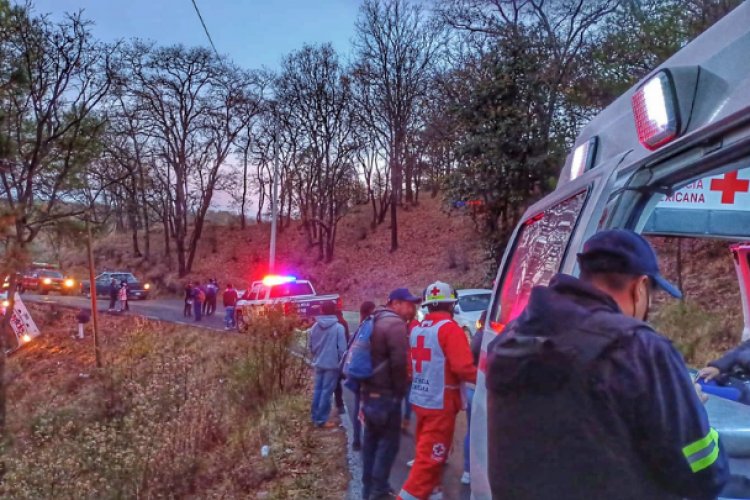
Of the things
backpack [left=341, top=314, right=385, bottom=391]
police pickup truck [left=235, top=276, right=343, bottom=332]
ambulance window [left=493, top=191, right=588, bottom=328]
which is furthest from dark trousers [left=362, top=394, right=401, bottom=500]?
police pickup truck [left=235, top=276, right=343, bottom=332]

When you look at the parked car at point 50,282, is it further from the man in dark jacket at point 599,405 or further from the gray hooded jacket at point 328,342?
the man in dark jacket at point 599,405

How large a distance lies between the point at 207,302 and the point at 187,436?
75.1 feet

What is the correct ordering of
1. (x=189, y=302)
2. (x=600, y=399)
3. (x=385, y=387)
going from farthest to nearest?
(x=189, y=302), (x=385, y=387), (x=600, y=399)

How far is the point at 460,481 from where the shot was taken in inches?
285

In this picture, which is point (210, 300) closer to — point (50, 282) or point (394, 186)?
point (394, 186)

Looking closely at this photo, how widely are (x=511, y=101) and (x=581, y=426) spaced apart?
21051 mm

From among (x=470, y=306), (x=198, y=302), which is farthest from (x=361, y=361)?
(x=198, y=302)

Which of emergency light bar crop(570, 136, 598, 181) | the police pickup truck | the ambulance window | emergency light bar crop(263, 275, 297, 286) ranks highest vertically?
emergency light bar crop(570, 136, 598, 181)

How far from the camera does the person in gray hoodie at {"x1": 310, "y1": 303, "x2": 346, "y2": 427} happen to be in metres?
9.91

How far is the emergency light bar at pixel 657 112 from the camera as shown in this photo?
8.03 ft

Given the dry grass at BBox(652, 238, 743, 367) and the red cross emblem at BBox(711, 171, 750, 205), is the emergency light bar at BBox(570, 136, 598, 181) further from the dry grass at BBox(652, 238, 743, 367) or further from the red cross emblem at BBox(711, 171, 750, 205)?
the dry grass at BBox(652, 238, 743, 367)

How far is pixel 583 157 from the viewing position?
3707mm

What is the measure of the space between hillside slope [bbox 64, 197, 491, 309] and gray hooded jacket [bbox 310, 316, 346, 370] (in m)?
15.2

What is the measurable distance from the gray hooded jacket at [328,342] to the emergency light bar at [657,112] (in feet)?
24.2
